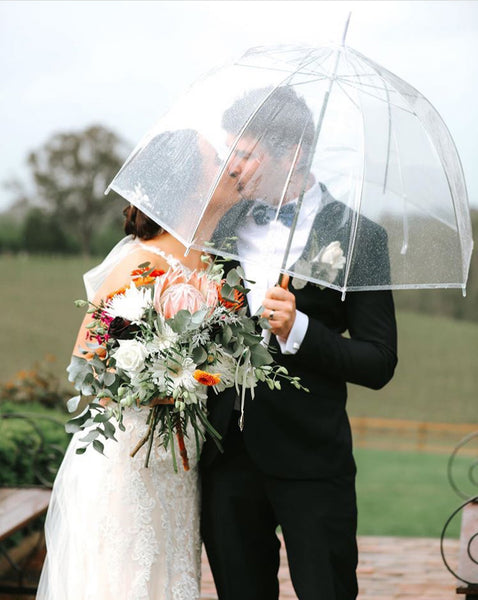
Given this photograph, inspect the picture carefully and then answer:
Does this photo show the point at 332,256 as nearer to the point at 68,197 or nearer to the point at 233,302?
the point at 233,302

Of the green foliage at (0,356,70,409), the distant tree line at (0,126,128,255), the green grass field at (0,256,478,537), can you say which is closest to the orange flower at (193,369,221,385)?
the green grass field at (0,256,478,537)

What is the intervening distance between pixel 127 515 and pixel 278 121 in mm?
1206

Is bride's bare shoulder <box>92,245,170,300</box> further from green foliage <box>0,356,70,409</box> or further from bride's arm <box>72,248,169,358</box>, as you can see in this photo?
green foliage <box>0,356,70,409</box>

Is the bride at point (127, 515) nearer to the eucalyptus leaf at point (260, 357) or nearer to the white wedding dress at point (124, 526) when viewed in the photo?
the white wedding dress at point (124, 526)

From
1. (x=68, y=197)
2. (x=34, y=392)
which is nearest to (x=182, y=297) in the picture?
(x=34, y=392)

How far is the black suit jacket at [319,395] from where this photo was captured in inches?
101

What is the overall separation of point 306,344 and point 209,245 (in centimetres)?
41

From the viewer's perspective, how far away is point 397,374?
16781mm

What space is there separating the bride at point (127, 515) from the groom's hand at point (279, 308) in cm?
33

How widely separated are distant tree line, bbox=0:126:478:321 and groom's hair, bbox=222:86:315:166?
956 centimetres

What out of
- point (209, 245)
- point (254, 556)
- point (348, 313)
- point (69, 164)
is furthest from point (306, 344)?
point (69, 164)

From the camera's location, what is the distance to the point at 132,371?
2238 mm

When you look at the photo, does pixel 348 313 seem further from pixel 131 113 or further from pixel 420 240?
pixel 131 113

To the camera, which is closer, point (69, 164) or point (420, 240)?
point (420, 240)
